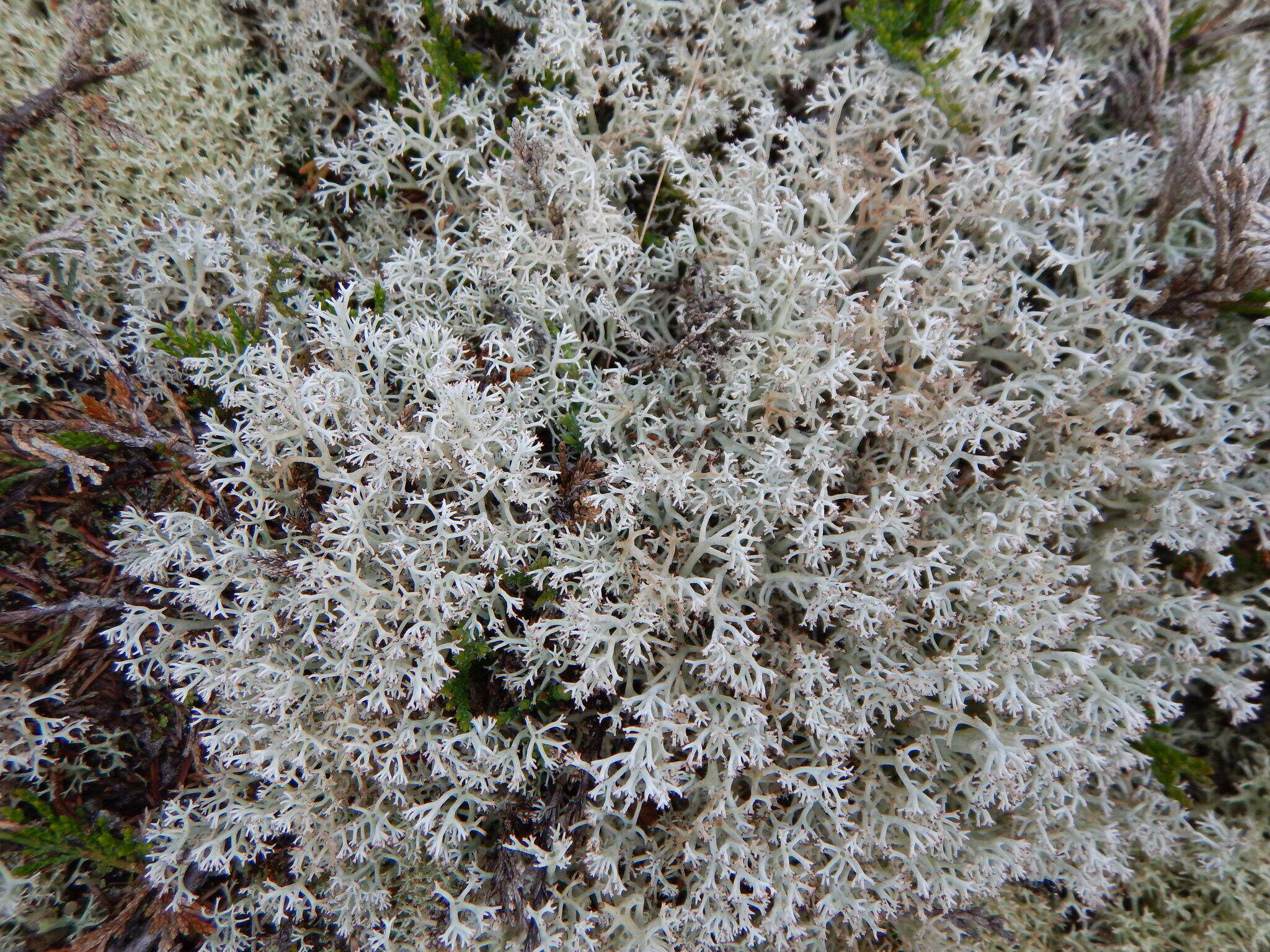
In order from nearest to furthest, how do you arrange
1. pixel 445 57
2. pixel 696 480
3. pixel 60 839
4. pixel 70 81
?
pixel 60 839, pixel 696 480, pixel 70 81, pixel 445 57

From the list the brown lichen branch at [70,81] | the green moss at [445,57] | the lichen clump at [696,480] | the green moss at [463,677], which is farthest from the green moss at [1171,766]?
the brown lichen branch at [70,81]

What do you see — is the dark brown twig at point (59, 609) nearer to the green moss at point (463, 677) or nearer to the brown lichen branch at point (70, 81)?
the green moss at point (463, 677)

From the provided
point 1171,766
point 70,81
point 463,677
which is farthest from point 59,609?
point 1171,766

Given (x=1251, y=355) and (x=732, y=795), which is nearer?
(x=732, y=795)

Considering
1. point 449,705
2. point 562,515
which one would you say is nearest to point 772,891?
point 449,705

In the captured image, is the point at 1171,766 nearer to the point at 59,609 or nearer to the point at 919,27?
the point at 919,27

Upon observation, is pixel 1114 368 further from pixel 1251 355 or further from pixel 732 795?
pixel 732 795

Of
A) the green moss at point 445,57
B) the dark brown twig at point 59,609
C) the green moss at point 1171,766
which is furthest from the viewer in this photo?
the green moss at point 1171,766

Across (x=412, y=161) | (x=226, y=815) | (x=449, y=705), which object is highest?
(x=412, y=161)
